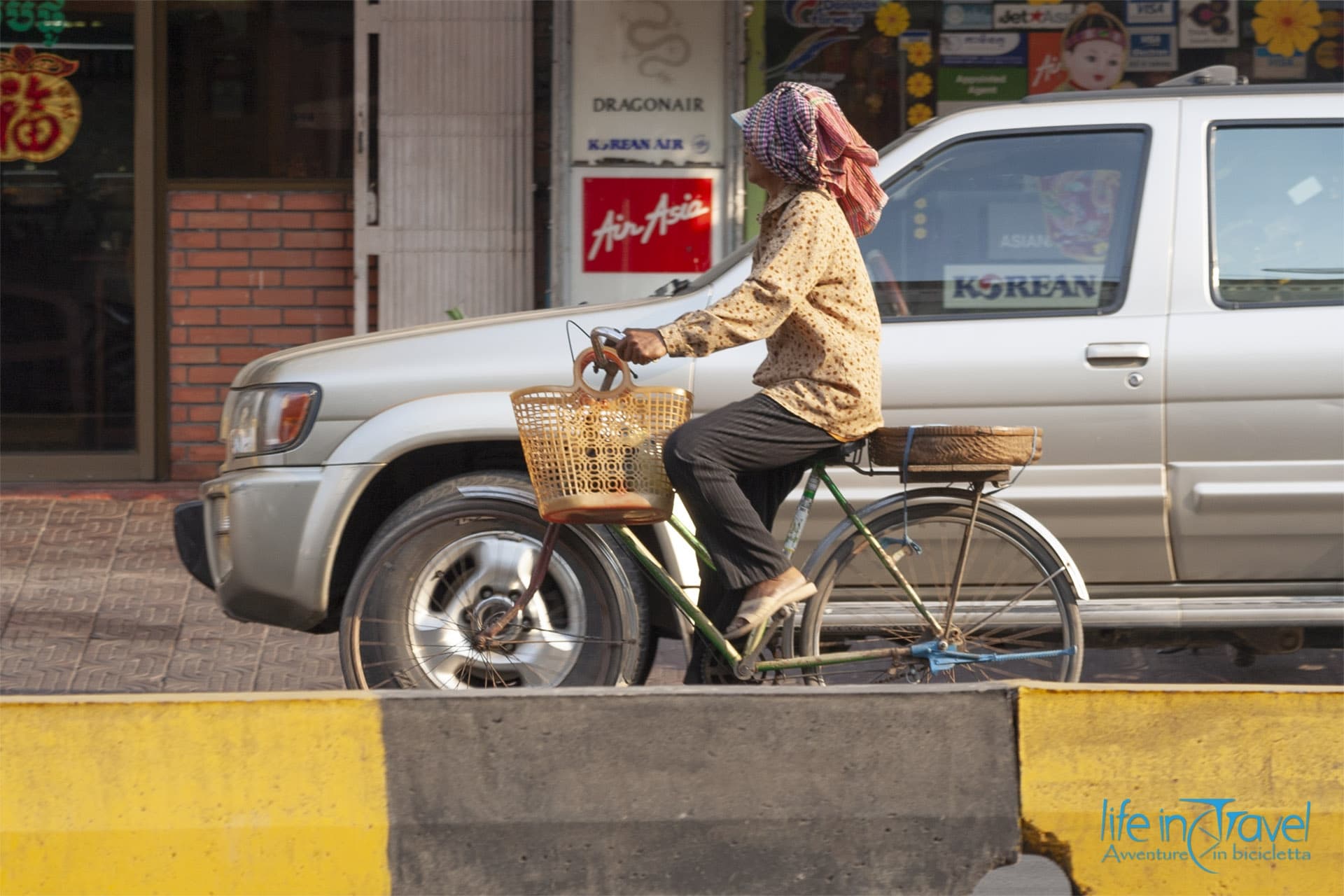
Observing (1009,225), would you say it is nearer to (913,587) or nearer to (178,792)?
(913,587)

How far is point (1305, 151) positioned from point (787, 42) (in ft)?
15.1

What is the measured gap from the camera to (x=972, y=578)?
4520 mm

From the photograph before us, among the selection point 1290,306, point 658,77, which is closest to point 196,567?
point 1290,306

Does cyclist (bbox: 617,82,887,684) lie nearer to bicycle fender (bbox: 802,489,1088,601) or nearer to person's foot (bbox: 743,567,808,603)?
person's foot (bbox: 743,567,808,603)

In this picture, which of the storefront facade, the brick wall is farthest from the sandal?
the brick wall

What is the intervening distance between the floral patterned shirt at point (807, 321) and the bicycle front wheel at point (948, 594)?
1.20 feet

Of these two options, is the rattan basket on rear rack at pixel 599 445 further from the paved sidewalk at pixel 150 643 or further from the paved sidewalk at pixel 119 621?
the paved sidewalk at pixel 150 643

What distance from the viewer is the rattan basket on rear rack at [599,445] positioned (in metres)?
4.07

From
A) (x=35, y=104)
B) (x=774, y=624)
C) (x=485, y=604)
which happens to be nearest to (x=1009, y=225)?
(x=774, y=624)

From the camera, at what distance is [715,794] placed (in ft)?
11.6

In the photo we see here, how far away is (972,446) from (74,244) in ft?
22.5

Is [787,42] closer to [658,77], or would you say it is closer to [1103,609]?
[658,77]

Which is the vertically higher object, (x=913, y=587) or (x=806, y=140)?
(x=806, y=140)

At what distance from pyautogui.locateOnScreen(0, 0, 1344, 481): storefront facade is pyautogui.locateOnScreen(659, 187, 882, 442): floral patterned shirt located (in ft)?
16.2
